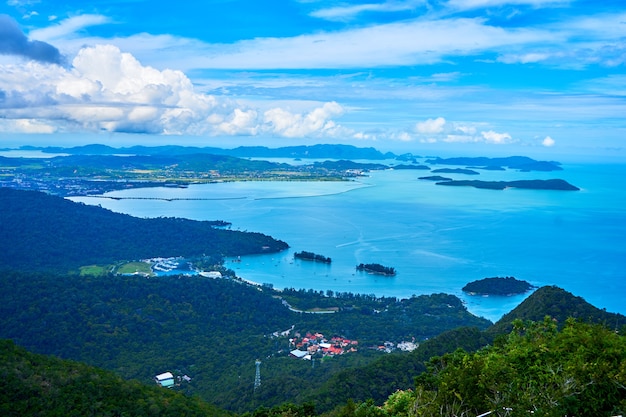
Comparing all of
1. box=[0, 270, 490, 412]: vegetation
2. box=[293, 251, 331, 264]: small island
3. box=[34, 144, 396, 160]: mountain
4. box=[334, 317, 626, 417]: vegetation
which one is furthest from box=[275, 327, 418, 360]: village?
box=[34, 144, 396, 160]: mountain

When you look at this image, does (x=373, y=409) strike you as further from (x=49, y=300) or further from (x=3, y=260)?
(x=3, y=260)

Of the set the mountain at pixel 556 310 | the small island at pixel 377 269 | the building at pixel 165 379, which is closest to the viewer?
the mountain at pixel 556 310

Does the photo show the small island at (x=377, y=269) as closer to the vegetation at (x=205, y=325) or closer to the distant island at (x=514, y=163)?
the vegetation at (x=205, y=325)

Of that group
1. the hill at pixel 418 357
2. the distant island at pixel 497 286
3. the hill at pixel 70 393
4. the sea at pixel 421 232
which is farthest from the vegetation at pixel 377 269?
the hill at pixel 70 393

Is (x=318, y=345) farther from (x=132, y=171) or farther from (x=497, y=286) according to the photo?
(x=132, y=171)

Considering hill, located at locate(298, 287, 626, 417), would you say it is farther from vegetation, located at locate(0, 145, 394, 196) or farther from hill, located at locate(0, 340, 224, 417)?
vegetation, located at locate(0, 145, 394, 196)

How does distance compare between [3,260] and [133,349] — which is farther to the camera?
[3,260]

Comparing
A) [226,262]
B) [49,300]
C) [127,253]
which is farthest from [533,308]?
[127,253]
